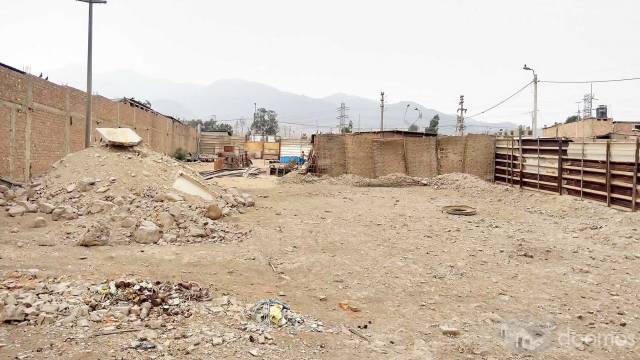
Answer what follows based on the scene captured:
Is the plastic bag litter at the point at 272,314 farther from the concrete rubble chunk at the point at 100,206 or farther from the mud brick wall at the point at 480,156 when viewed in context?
the mud brick wall at the point at 480,156

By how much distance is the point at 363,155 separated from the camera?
17734 mm

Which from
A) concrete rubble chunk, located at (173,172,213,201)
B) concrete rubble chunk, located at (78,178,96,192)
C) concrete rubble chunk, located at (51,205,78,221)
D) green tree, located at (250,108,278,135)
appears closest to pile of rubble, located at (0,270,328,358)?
concrete rubble chunk, located at (51,205,78,221)

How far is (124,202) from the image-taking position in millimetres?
8203

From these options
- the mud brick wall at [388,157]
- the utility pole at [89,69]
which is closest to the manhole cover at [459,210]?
the mud brick wall at [388,157]

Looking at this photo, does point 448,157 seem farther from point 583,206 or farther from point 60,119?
point 60,119

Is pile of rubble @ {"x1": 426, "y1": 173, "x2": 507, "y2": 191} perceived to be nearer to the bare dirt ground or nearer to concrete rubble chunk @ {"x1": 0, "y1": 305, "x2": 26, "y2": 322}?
the bare dirt ground

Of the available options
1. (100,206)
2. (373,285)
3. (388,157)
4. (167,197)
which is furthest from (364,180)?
(373,285)

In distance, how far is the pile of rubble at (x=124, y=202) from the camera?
7.05m

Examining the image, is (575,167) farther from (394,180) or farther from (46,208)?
(46,208)

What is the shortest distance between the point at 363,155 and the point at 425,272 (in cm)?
1207

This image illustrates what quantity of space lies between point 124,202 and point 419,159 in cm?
1283

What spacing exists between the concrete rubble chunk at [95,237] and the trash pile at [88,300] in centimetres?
162

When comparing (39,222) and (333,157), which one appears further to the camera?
(333,157)

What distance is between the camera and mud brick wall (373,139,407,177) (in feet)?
58.1
